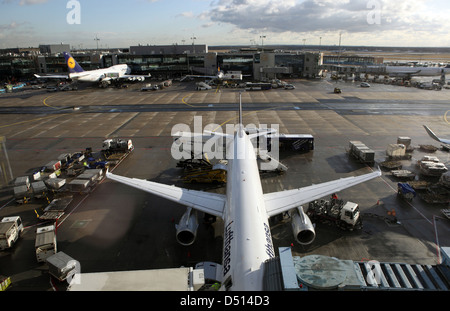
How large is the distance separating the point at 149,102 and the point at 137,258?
7181 cm

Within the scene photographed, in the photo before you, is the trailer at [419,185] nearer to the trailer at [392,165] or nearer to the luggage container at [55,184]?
the trailer at [392,165]

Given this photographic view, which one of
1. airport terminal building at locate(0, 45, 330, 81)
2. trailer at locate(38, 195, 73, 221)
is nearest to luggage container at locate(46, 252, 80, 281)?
trailer at locate(38, 195, 73, 221)

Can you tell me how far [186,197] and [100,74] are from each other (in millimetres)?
112369

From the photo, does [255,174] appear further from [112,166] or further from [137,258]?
[112,166]

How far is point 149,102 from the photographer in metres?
88.6

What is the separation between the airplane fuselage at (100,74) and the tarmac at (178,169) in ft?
52.0

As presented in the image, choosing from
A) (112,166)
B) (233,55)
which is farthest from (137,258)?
(233,55)

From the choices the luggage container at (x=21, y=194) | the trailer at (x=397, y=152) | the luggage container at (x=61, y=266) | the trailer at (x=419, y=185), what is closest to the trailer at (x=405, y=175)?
the trailer at (x=419, y=185)

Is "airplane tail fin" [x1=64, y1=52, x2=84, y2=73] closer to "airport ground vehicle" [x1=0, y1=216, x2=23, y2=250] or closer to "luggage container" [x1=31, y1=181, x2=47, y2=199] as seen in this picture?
"luggage container" [x1=31, y1=181, x2=47, y2=199]

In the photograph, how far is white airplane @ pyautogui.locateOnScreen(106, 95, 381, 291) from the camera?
1557cm

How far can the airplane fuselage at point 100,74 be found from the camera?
10916 cm

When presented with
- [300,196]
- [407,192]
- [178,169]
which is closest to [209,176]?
[178,169]

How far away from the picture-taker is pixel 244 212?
19.6 meters

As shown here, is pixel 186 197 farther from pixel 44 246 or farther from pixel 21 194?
pixel 21 194
